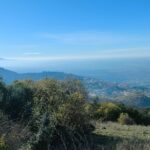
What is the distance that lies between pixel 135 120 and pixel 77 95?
2062cm

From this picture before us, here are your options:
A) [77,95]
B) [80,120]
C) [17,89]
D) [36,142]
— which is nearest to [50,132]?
[36,142]

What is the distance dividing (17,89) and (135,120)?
20838 mm

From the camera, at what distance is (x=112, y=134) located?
1931cm

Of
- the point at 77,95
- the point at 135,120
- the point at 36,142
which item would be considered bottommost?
the point at 135,120

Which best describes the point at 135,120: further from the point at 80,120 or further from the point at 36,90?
the point at 80,120

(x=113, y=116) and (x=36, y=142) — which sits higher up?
(x=36, y=142)

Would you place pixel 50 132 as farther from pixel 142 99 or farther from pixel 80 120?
pixel 142 99

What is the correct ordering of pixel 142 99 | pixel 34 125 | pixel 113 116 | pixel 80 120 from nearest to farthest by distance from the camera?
1. pixel 34 125
2. pixel 80 120
3. pixel 113 116
4. pixel 142 99

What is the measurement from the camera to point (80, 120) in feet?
52.3

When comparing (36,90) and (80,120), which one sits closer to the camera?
(80,120)

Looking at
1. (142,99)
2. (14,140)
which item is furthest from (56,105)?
(142,99)

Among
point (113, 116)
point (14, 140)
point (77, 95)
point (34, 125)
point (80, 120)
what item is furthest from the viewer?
point (113, 116)

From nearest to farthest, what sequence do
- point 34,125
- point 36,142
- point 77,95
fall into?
point 36,142
point 34,125
point 77,95

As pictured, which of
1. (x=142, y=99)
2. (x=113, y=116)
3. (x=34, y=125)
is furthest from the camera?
(x=142, y=99)
